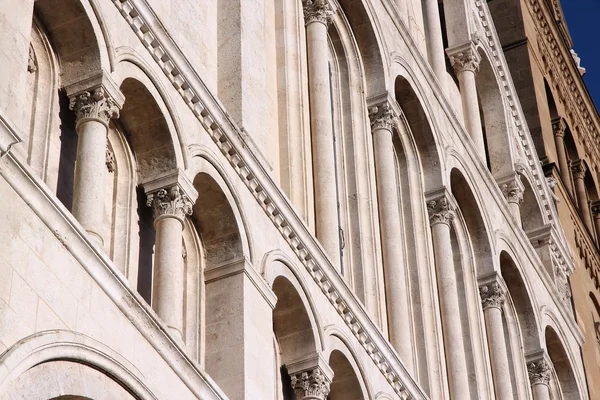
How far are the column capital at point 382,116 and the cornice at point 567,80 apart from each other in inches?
573

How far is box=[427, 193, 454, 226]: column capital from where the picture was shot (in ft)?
83.0

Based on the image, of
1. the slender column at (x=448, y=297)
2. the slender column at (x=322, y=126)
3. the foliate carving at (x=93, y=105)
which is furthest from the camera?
the slender column at (x=448, y=297)

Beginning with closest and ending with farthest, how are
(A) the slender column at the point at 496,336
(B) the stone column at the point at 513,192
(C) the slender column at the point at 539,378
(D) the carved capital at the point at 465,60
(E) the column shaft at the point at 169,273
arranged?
(E) the column shaft at the point at 169,273, (A) the slender column at the point at 496,336, (C) the slender column at the point at 539,378, (D) the carved capital at the point at 465,60, (B) the stone column at the point at 513,192

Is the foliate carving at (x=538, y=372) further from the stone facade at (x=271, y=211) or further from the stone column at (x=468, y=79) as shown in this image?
the stone column at (x=468, y=79)

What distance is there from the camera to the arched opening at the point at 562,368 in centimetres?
2944

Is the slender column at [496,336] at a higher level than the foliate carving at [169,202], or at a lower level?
higher

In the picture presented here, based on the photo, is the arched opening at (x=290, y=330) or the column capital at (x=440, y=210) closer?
the arched opening at (x=290, y=330)

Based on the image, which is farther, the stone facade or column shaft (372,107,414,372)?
column shaft (372,107,414,372)

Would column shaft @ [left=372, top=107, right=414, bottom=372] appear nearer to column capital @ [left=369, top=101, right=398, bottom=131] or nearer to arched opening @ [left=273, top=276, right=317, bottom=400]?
column capital @ [left=369, top=101, right=398, bottom=131]

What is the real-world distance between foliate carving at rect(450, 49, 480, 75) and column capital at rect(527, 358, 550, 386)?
19.7ft

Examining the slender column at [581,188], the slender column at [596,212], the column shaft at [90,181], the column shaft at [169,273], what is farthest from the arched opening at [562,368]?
the column shaft at [90,181]

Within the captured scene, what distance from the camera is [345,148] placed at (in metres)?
23.2

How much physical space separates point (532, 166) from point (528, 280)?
4.10 metres

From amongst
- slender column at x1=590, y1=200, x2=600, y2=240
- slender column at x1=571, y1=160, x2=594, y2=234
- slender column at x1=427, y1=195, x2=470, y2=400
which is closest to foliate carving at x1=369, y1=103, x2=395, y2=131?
slender column at x1=427, y1=195, x2=470, y2=400
